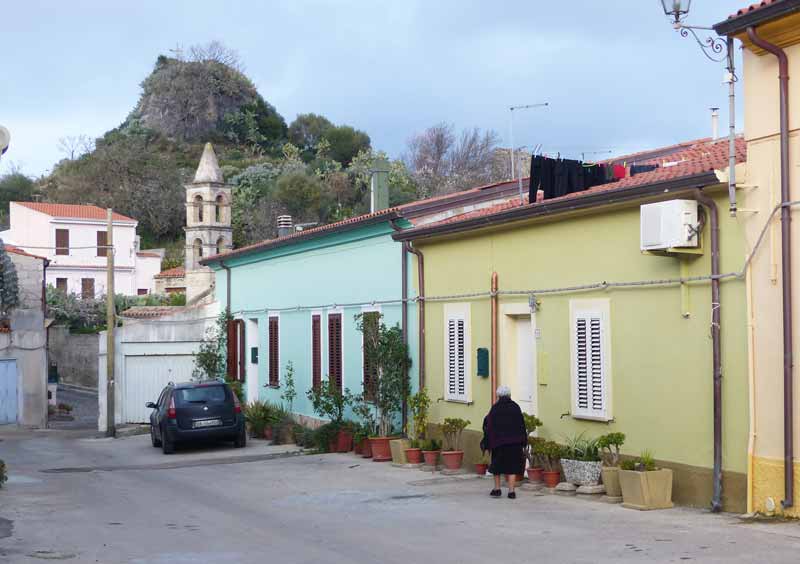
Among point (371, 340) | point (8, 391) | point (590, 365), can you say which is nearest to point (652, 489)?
point (590, 365)

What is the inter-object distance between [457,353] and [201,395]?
24.7ft

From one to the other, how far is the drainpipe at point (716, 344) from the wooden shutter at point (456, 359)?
626cm

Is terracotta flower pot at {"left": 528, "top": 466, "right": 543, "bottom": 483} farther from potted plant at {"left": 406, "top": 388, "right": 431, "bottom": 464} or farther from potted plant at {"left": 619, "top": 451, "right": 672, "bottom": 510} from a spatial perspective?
potted plant at {"left": 406, "top": 388, "right": 431, "bottom": 464}

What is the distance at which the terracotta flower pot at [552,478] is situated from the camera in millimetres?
14406

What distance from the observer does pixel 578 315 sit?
1491cm

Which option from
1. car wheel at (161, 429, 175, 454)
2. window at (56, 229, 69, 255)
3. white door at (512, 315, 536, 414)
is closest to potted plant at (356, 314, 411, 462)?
white door at (512, 315, 536, 414)

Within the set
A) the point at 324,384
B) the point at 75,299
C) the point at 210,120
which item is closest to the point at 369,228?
the point at 324,384

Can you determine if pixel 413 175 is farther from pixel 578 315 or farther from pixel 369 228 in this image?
pixel 578 315

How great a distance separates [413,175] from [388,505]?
5660cm

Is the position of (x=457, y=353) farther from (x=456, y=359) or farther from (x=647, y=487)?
(x=647, y=487)

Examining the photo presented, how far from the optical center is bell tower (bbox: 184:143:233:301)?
137ft

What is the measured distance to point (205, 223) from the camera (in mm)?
42188

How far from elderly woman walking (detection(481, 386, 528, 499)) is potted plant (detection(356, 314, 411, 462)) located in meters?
5.32

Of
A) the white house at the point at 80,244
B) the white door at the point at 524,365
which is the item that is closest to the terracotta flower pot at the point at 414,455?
the white door at the point at 524,365
